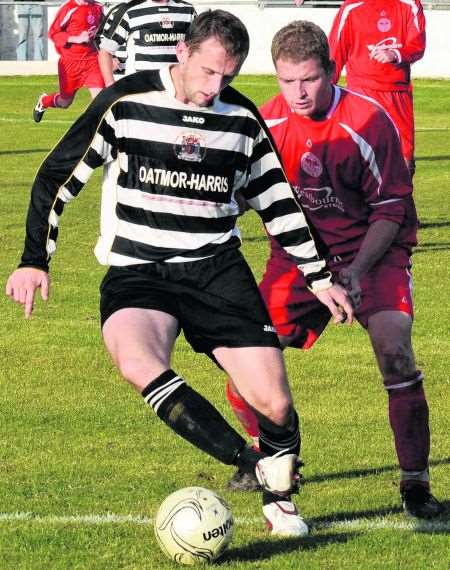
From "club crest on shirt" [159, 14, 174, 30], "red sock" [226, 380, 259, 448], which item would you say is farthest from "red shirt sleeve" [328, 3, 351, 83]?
"red sock" [226, 380, 259, 448]

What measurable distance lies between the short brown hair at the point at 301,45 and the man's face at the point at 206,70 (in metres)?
0.46

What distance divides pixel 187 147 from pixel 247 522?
1533 mm

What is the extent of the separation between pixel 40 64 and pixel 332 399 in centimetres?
3497

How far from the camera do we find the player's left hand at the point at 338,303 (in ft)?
18.8

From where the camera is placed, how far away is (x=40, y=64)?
41625mm

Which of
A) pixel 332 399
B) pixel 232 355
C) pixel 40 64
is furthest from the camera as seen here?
pixel 40 64

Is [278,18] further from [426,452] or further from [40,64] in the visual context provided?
[426,452]

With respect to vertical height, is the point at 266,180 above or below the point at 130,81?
below

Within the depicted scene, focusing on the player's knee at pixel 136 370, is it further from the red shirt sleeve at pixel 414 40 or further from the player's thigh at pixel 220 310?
the red shirt sleeve at pixel 414 40

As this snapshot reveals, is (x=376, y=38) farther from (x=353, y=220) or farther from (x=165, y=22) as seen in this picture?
(x=353, y=220)

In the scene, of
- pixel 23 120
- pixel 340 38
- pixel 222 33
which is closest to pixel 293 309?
pixel 222 33

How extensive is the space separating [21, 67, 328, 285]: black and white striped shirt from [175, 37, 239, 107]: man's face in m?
0.13

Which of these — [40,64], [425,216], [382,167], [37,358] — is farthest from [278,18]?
[382,167]

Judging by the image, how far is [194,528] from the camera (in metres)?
5.11
